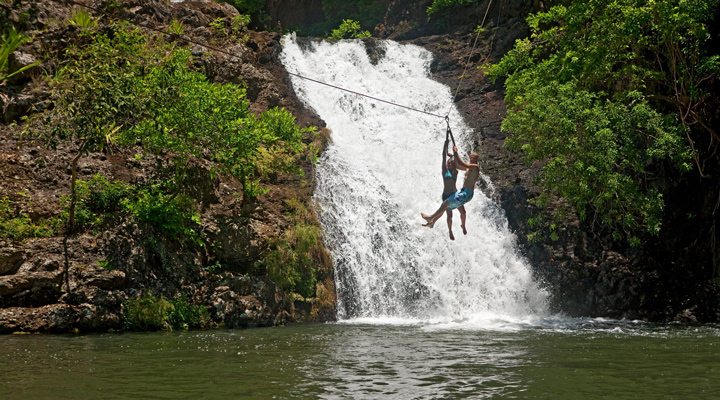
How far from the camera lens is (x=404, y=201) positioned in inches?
973

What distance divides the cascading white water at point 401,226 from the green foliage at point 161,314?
4.65 m

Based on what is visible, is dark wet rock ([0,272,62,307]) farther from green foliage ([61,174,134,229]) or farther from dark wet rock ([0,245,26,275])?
green foliage ([61,174,134,229])

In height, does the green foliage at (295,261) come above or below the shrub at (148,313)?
above

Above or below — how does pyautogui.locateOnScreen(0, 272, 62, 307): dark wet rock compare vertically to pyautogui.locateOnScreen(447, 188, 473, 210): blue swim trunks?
below

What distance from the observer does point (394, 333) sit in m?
16.8

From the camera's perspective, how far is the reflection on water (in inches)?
388

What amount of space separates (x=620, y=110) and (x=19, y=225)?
54.4 ft

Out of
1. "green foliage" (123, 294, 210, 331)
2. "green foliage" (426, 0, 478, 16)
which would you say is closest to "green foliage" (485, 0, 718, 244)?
"green foliage" (123, 294, 210, 331)

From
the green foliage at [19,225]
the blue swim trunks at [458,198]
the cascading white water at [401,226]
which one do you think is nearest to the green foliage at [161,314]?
the green foliage at [19,225]

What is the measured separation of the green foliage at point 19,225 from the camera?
16891 millimetres

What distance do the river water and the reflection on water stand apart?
4cm

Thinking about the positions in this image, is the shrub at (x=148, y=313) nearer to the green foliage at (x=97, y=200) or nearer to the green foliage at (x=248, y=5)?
the green foliage at (x=97, y=200)

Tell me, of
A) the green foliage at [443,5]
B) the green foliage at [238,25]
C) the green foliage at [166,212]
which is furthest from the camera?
the green foliage at [443,5]

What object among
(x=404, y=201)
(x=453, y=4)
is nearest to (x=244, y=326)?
(x=404, y=201)
